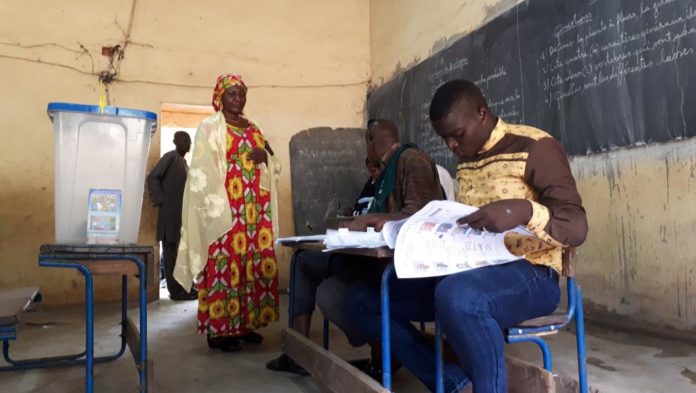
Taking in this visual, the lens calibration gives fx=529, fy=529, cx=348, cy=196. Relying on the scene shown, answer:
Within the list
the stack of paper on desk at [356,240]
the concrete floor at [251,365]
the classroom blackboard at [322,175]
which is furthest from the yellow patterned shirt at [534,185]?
the classroom blackboard at [322,175]

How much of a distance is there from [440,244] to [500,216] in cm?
15

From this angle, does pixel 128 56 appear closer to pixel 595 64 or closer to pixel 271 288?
pixel 271 288

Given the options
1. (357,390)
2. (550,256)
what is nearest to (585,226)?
(550,256)

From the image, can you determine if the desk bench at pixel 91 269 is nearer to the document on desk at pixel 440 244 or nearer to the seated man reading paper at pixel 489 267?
the seated man reading paper at pixel 489 267

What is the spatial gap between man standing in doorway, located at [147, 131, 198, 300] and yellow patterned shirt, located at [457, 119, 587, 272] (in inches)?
142

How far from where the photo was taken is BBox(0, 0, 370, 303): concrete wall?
14.4 feet

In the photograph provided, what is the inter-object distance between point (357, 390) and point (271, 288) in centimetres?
150

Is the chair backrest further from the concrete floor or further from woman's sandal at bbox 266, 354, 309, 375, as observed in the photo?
woman's sandal at bbox 266, 354, 309, 375

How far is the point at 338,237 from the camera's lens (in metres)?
1.33

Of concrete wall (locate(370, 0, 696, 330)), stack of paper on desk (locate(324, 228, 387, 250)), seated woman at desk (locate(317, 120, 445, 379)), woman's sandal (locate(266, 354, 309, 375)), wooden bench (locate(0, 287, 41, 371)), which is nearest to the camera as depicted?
stack of paper on desk (locate(324, 228, 387, 250))

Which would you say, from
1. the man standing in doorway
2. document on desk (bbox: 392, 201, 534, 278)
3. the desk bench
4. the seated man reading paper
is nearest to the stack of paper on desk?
document on desk (bbox: 392, 201, 534, 278)

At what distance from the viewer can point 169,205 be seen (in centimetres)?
458

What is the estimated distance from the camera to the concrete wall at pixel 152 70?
4.39m

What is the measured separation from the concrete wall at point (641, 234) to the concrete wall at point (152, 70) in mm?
2980
